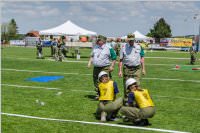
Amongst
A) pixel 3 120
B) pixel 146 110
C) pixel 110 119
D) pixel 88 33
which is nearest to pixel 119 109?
pixel 110 119

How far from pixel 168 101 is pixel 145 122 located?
11.6 ft

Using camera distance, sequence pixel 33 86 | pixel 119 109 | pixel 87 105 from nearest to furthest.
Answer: pixel 119 109, pixel 87 105, pixel 33 86

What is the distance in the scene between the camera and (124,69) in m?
11.0

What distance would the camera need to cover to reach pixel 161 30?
12100 centimetres

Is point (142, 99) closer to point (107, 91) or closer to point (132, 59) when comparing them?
point (107, 91)

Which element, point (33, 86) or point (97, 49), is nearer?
point (97, 49)

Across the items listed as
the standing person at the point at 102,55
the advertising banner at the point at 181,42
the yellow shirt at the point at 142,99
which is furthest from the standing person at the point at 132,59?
the advertising banner at the point at 181,42

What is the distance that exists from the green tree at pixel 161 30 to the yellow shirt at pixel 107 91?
368 ft

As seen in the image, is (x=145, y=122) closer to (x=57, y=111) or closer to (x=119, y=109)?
(x=119, y=109)

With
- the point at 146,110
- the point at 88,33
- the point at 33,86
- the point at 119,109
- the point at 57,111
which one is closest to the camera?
the point at 146,110

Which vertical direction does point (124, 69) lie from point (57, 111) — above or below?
above

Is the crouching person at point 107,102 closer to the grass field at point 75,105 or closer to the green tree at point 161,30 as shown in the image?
the grass field at point 75,105

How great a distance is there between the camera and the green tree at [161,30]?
121 m

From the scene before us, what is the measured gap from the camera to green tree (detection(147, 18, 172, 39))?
121 meters
